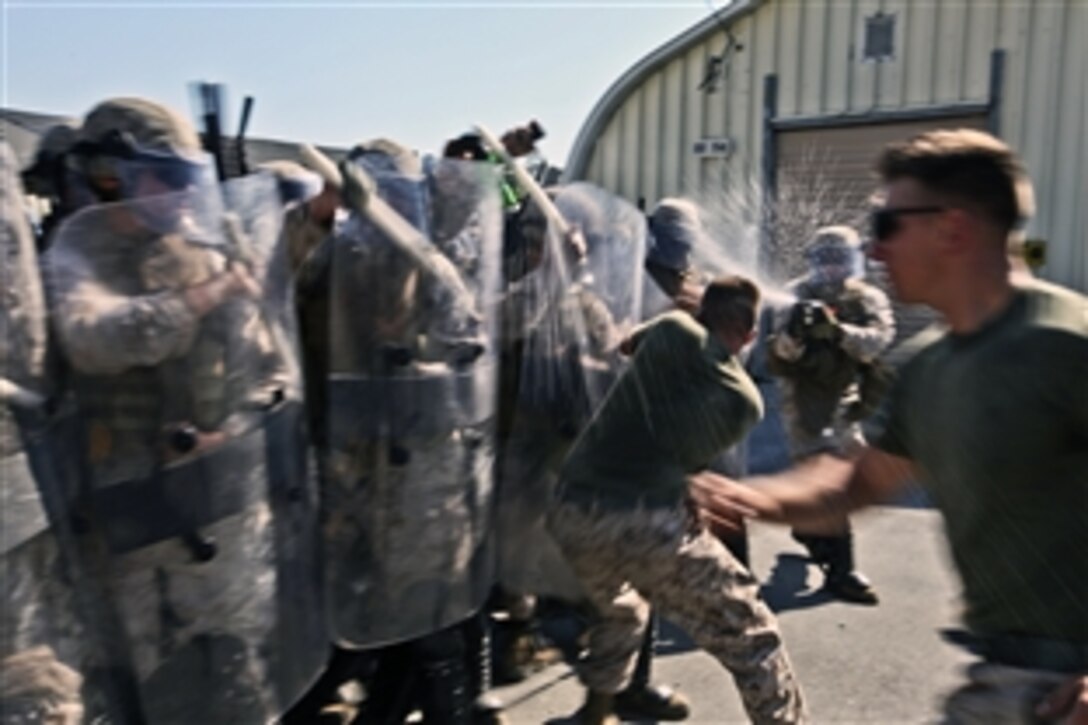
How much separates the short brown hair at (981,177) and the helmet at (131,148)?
5.25ft

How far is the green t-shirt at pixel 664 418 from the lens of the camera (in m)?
2.83

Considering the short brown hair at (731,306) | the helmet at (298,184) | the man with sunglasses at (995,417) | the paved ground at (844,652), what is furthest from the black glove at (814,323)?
the man with sunglasses at (995,417)

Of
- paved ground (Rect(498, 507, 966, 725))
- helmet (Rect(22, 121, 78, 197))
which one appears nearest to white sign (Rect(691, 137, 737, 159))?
paved ground (Rect(498, 507, 966, 725))

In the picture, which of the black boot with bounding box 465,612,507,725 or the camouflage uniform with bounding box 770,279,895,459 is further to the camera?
the camouflage uniform with bounding box 770,279,895,459

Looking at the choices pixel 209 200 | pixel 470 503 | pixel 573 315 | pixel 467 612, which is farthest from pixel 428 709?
pixel 209 200

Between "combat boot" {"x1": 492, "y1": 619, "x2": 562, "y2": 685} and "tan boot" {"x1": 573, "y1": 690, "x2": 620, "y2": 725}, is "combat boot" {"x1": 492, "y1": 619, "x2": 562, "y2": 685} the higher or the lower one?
the lower one

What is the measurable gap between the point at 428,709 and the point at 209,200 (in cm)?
170

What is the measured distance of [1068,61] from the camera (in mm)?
7719

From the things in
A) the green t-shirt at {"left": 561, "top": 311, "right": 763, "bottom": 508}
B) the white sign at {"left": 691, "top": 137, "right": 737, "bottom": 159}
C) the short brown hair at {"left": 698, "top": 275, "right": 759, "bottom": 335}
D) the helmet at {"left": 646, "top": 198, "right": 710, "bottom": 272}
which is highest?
the white sign at {"left": 691, "top": 137, "right": 737, "bottom": 159}

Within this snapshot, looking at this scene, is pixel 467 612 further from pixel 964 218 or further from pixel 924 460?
pixel 964 218

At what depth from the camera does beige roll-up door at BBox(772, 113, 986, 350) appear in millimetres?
8586

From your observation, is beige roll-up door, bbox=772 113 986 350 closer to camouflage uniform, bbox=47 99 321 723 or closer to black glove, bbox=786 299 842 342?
black glove, bbox=786 299 842 342

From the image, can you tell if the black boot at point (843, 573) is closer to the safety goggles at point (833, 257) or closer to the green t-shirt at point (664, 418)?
the safety goggles at point (833, 257)

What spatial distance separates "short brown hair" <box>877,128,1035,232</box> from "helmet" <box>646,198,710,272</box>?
6.95ft
